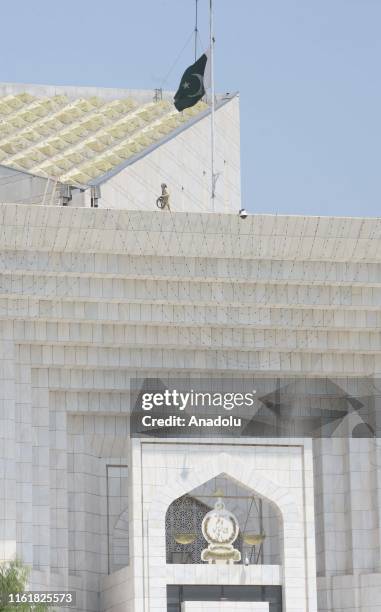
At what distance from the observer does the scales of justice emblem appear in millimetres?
31828

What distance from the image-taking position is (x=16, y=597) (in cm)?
2981

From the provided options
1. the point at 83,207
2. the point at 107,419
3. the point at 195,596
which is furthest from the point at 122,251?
the point at 195,596

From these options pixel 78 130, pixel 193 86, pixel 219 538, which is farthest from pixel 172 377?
pixel 78 130

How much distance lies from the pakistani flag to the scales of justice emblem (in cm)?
769

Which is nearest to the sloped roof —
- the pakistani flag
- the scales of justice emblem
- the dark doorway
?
the pakistani flag

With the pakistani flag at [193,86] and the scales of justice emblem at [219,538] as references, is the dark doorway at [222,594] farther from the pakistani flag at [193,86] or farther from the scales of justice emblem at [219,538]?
the pakistani flag at [193,86]

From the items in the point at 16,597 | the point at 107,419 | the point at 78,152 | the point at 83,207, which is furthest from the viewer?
the point at 78,152

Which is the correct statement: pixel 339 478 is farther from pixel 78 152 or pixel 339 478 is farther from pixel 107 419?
pixel 78 152

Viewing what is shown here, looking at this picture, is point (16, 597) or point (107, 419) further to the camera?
point (107, 419)

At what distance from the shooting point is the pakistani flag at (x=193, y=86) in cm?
3522

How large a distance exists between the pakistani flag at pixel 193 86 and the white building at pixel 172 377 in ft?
6.80

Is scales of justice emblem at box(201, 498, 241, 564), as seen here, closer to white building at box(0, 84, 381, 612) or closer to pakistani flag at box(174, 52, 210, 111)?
white building at box(0, 84, 381, 612)

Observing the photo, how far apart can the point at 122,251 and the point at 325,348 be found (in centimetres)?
401

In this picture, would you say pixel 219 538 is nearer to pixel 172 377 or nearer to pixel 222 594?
pixel 222 594
